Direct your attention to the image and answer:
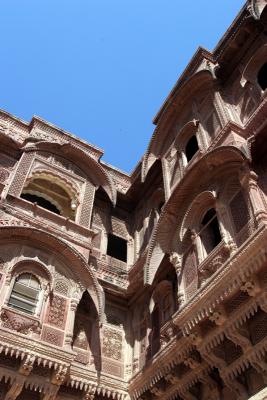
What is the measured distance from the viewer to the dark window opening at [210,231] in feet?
27.5

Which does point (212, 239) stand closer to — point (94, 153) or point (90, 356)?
point (90, 356)

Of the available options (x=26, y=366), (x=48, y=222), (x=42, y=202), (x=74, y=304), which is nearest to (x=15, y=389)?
(x=26, y=366)

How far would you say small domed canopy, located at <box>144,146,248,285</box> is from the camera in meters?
8.50

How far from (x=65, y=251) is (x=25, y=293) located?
1330mm

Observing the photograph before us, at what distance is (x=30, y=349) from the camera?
7.81 m

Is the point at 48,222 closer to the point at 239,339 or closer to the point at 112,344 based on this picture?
the point at 112,344

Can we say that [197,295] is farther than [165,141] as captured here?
No

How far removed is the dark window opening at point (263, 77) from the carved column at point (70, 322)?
613 centimetres

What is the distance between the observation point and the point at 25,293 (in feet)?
29.4

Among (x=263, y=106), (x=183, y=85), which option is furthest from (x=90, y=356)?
(x=183, y=85)

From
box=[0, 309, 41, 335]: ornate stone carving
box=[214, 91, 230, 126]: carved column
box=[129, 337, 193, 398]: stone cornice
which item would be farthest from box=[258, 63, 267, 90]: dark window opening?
box=[0, 309, 41, 335]: ornate stone carving

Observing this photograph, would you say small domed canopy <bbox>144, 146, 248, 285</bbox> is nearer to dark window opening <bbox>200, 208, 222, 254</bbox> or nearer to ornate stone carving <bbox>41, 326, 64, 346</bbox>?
dark window opening <bbox>200, 208, 222, 254</bbox>

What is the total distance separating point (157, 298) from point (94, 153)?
17.5ft

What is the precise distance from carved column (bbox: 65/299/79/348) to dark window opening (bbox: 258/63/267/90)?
20.1 feet
